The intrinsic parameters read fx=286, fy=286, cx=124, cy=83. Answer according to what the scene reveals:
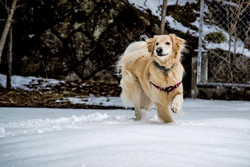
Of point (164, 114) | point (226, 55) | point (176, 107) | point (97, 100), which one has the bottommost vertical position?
point (97, 100)

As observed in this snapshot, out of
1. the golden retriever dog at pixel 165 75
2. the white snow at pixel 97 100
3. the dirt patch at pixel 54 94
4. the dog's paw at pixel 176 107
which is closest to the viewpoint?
the dog's paw at pixel 176 107

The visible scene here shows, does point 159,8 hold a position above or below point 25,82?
above

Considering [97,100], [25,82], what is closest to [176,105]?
[97,100]

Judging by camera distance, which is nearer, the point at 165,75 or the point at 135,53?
the point at 165,75

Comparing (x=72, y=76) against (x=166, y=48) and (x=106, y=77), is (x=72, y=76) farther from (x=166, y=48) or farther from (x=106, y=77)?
(x=166, y=48)

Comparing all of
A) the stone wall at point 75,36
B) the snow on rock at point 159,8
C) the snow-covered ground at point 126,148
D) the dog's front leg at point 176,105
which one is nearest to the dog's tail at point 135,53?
the dog's front leg at point 176,105

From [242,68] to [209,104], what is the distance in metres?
1.41

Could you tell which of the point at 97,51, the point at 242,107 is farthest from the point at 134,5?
the point at 242,107

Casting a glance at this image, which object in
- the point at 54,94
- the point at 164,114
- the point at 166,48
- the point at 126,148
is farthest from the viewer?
the point at 54,94

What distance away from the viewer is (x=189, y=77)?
20.2 feet

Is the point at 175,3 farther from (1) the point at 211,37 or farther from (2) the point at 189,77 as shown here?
(2) the point at 189,77

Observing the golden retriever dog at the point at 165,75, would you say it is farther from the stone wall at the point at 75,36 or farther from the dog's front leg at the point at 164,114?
the stone wall at the point at 75,36

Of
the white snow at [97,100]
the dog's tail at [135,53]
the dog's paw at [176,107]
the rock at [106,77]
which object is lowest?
the white snow at [97,100]

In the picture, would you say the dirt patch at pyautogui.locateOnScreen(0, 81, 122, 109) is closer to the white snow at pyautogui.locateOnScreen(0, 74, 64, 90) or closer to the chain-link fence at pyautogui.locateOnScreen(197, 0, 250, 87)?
the white snow at pyautogui.locateOnScreen(0, 74, 64, 90)
